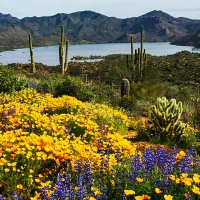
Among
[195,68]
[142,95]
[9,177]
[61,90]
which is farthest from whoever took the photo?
[195,68]

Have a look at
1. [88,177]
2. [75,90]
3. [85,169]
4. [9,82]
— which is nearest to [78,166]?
[85,169]

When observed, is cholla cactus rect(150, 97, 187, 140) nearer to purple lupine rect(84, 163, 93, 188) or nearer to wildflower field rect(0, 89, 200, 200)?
wildflower field rect(0, 89, 200, 200)

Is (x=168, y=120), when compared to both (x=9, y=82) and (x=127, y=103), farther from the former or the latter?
(x=9, y=82)

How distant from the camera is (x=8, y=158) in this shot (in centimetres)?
438

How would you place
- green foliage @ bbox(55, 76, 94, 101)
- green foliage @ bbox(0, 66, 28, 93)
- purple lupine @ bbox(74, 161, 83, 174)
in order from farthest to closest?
green foliage @ bbox(55, 76, 94, 101) → green foliage @ bbox(0, 66, 28, 93) → purple lupine @ bbox(74, 161, 83, 174)

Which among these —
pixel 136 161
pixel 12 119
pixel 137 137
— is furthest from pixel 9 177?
pixel 137 137

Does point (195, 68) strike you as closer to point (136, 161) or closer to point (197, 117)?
point (197, 117)

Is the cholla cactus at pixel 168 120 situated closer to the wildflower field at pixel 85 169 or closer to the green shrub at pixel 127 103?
the wildflower field at pixel 85 169

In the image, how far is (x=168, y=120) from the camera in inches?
288

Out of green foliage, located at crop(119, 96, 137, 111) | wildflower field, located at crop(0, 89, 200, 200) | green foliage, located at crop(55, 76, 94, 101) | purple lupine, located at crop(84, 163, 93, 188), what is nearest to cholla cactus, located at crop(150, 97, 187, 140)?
wildflower field, located at crop(0, 89, 200, 200)

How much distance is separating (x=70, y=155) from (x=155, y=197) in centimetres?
171

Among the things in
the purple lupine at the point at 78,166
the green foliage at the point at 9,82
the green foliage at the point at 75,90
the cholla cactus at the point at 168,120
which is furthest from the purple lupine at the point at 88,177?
the green foliage at the point at 75,90

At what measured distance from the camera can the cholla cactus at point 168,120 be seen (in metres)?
7.21

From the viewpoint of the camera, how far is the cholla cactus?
7.21 meters
